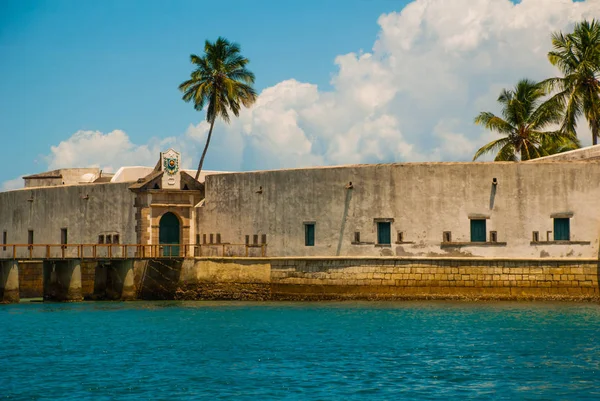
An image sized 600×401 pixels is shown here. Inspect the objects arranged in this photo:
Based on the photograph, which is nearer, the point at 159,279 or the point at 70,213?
the point at 159,279

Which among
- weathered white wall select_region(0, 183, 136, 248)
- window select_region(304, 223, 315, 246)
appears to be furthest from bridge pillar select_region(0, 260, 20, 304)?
window select_region(304, 223, 315, 246)

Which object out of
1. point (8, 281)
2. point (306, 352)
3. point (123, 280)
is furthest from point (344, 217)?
point (8, 281)

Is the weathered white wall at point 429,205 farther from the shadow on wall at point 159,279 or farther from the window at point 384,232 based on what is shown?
the shadow on wall at point 159,279

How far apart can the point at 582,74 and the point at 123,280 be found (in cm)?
2132

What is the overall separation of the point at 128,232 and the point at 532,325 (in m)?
18.4

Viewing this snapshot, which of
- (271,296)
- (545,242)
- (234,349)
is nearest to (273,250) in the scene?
(271,296)

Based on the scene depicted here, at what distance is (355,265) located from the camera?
33.8m

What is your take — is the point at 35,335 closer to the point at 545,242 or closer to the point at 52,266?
the point at 52,266

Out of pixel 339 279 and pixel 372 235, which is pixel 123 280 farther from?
pixel 372 235

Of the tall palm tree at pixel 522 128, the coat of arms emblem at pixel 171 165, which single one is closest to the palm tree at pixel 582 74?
the tall palm tree at pixel 522 128

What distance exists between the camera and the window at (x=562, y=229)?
32.8m

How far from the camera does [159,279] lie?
36500 millimetres

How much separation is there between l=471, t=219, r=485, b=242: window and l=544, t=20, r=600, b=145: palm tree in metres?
10.9

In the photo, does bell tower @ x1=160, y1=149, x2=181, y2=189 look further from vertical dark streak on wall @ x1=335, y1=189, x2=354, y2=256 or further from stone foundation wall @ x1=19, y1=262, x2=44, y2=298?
vertical dark streak on wall @ x1=335, y1=189, x2=354, y2=256
